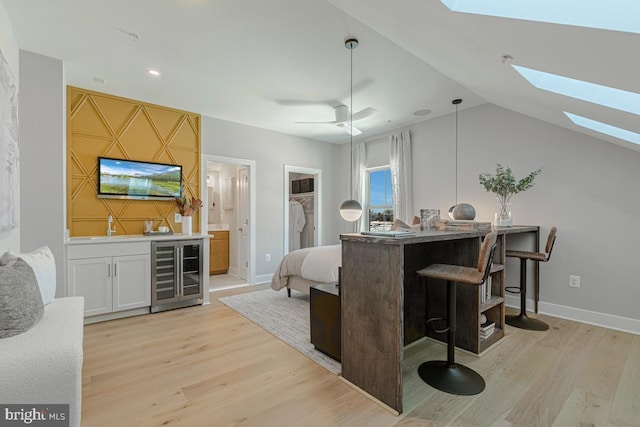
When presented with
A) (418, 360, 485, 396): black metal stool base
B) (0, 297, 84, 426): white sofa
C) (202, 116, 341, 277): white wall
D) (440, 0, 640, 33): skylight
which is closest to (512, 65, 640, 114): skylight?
(440, 0, 640, 33): skylight

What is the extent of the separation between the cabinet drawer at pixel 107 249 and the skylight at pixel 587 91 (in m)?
4.21

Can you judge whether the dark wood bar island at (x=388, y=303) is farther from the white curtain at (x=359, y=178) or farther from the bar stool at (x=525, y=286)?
the white curtain at (x=359, y=178)

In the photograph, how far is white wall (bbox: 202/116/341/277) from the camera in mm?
4836

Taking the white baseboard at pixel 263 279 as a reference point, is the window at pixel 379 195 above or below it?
above

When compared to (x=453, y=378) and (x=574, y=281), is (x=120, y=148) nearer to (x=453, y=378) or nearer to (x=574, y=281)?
(x=453, y=378)

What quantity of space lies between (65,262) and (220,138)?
2.70m

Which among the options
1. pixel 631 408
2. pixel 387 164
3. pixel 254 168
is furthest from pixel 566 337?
pixel 254 168

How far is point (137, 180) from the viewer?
404 centimetres

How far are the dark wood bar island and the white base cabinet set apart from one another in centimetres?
281

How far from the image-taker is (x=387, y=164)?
5.52m

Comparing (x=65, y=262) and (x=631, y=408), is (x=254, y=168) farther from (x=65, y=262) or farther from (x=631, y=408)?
(x=631, y=408)

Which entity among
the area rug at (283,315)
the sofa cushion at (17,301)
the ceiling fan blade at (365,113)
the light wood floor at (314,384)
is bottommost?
the area rug at (283,315)

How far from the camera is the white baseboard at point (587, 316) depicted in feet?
9.94

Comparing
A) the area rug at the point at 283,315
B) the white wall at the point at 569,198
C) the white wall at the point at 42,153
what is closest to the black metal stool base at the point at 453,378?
the area rug at the point at 283,315
